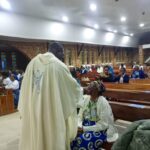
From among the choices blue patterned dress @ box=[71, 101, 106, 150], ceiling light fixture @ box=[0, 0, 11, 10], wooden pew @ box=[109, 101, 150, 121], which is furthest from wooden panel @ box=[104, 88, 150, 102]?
ceiling light fixture @ box=[0, 0, 11, 10]

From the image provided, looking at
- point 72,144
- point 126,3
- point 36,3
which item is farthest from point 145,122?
point 126,3

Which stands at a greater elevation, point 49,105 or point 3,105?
point 49,105

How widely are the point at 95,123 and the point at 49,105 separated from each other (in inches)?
28.2

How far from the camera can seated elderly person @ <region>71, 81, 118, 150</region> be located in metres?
2.22

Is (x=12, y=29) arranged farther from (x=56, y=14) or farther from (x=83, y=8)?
(x=83, y=8)

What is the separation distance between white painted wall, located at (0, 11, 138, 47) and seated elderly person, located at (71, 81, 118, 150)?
4.96 m

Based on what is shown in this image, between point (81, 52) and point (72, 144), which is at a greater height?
point (81, 52)

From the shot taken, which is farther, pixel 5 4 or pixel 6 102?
pixel 6 102

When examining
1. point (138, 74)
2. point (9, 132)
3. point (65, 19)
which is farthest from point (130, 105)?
point (65, 19)

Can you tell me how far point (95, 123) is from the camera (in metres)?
2.44

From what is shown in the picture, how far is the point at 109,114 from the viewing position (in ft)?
7.98

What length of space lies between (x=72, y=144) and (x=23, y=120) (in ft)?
1.85

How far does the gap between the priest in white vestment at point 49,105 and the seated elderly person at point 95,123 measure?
0.21 m

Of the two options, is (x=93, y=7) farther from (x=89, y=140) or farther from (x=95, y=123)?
(x=89, y=140)
